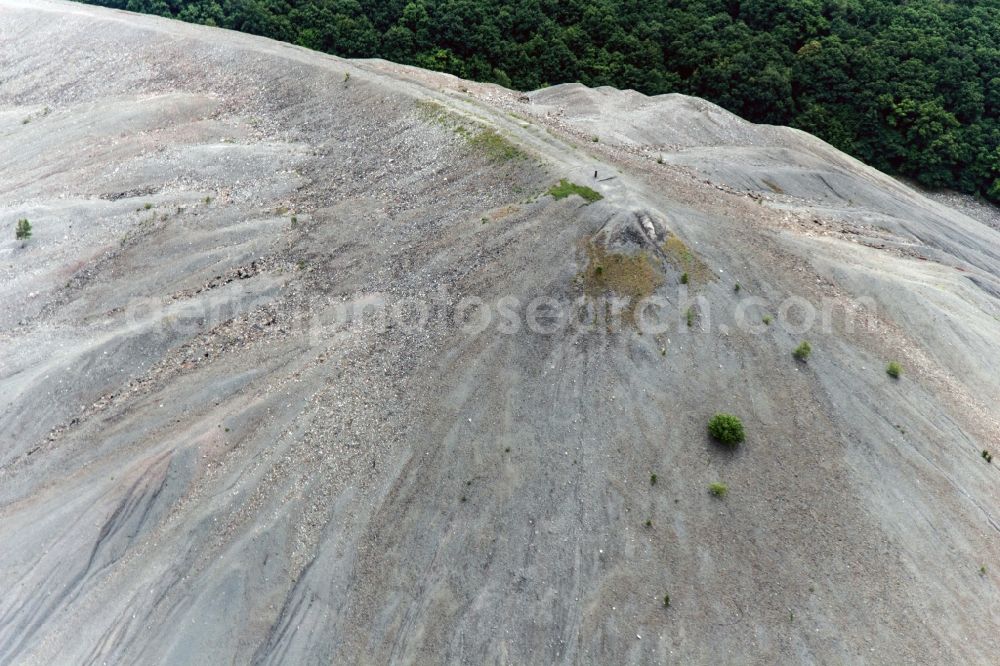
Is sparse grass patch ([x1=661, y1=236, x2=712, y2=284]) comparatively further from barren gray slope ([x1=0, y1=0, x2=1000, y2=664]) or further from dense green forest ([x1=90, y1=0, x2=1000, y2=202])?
dense green forest ([x1=90, y1=0, x2=1000, y2=202])

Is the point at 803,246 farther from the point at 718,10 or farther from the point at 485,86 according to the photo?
the point at 718,10

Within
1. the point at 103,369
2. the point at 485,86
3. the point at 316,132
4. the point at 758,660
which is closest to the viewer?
the point at 758,660

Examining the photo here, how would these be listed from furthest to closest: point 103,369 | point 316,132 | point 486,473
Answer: point 316,132 → point 103,369 → point 486,473

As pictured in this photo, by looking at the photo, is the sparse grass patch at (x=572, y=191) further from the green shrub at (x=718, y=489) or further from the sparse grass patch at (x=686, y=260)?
the green shrub at (x=718, y=489)

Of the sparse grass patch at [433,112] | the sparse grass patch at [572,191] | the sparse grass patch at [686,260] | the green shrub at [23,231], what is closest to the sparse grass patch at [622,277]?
the sparse grass patch at [686,260]

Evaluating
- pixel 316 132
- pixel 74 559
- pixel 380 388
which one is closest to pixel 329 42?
pixel 316 132

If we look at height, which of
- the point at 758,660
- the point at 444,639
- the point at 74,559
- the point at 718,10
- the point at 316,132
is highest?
the point at 718,10
